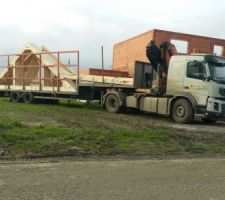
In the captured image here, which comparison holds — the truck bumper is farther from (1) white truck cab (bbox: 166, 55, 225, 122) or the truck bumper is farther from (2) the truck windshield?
(2) the truck windshield

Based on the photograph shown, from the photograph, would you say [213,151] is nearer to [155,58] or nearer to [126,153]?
[126,153]

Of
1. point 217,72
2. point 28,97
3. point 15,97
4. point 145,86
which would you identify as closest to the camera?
point 217,72

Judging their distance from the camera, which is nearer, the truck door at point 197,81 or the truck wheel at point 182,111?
the truck door at point 197,81

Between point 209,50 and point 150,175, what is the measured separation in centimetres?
1485

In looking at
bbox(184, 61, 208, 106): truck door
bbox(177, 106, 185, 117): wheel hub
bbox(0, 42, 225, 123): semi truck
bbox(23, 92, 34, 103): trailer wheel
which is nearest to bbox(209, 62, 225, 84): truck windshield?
bbox(0, 42, 225, 123): semi truck

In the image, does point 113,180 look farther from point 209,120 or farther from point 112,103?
point 112,103

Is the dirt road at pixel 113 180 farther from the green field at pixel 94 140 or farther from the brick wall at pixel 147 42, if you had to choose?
the brick wall at pixel 147 42

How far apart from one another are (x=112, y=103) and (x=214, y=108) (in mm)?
5230

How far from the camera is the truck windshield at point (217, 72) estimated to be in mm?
17047

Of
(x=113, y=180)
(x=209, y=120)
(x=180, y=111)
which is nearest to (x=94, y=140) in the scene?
(x=113, y=180)

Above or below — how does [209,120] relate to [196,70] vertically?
below

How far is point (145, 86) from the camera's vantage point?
2006 cm

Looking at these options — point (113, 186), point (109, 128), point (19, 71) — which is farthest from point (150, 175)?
point (19, 71)

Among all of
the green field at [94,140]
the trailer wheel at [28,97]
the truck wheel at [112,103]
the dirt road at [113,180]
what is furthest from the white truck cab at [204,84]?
the trailer wheel at [28,97]
